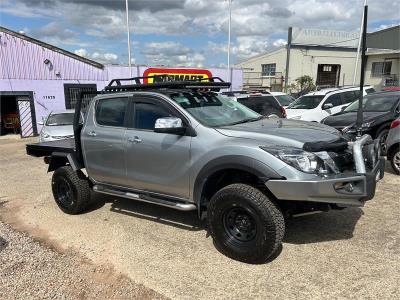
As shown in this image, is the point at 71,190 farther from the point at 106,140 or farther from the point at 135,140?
the point at 135,140

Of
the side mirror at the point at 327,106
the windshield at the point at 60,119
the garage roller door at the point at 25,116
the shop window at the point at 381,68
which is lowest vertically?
the garage roller door at the point at 25,116

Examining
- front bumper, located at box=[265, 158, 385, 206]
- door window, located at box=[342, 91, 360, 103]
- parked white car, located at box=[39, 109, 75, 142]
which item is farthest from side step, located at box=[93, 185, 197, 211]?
door window, located at box=[342, 91, 360, 103]

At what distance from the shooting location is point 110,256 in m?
4.45

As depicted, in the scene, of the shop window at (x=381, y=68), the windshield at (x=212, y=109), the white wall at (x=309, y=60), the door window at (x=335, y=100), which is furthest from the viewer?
the white wall at (x=309, y=60)

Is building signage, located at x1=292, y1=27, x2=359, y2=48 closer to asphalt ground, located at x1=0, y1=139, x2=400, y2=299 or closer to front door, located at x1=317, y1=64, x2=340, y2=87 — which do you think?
front door, located at x1=317, y1=64, x2=340, y2=87

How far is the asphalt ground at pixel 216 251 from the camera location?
142 inches

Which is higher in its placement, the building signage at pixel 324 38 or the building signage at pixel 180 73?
the building signage at pixel 324 38

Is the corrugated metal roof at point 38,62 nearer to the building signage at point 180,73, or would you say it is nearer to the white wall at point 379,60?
the building signage at point 180,73

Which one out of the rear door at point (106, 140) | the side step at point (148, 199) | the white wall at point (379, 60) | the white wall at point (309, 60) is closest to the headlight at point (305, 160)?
the side step at point (148, 199)

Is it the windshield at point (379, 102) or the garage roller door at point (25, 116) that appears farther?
the garage roller door at point (25, 116)

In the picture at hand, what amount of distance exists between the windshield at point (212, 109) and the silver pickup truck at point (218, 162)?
0.02 meters

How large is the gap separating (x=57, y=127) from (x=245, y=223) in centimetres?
1047

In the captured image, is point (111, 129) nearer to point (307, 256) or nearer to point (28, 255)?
point (28, 255)

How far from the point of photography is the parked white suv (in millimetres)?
12695
